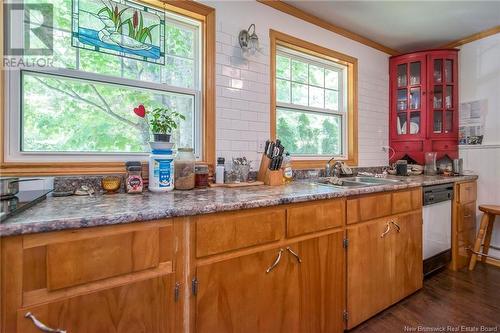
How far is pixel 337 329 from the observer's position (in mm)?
1574

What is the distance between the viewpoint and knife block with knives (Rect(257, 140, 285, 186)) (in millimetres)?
1879

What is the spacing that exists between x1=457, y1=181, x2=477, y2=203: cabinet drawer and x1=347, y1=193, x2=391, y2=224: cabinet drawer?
1311 millimetres

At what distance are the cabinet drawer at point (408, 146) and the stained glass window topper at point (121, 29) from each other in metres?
2.82

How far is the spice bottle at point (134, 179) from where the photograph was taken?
4.81 ft

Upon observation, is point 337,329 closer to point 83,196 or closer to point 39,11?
point 83,196

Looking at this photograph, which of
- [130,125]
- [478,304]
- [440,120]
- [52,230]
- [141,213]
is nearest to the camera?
[52,230]

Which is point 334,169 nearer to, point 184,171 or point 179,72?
point 184,171

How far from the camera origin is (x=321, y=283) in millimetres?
1496

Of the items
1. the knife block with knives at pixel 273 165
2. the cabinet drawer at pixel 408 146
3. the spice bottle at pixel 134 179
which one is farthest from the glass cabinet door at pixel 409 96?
the spice bottle at pixel 134 179

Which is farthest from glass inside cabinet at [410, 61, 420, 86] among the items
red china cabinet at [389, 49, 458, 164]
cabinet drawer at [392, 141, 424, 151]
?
cabinet drawer at [392, 141, 424, 151]

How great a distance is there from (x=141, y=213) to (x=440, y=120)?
3.38 m

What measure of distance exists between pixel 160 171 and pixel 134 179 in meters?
0.15

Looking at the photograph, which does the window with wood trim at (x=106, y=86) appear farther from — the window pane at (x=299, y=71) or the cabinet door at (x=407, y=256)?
the cabinet door at (x=407, y=256)

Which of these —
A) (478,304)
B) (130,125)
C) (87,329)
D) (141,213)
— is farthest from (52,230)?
(478,304)
